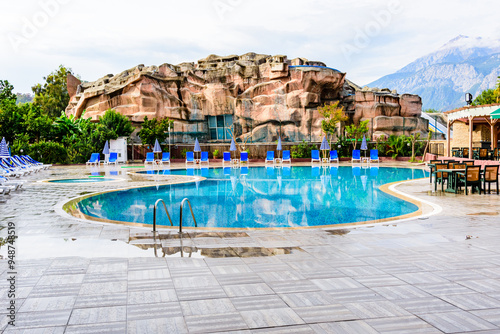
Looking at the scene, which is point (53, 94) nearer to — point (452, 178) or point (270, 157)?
point (270, 157)

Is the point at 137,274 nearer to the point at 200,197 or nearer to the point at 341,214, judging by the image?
the point at 341,214

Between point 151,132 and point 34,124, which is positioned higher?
point 34,124

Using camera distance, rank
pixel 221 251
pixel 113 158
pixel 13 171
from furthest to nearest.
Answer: pixel 113 158
pixel 13 171
pixel 221 251

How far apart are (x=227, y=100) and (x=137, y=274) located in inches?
1183

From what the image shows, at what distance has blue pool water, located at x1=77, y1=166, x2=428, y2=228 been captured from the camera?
785 centimetres

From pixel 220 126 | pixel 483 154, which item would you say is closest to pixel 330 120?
pixel 483 154

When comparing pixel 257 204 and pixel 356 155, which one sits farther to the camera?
pixel 356 155

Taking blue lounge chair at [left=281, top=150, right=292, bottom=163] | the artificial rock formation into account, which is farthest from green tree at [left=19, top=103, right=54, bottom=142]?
blue lounge chair at [left=281, top=150, right=292, bottom=163]

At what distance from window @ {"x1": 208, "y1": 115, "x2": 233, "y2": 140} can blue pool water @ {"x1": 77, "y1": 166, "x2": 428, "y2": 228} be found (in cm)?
2061

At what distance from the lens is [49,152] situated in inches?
931

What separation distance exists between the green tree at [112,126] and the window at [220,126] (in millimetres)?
8459

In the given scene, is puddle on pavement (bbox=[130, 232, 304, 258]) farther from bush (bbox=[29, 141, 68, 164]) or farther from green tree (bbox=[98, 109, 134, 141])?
green tree (bbox=[98, 109, 134, 141])

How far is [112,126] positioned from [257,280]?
82.1 feet

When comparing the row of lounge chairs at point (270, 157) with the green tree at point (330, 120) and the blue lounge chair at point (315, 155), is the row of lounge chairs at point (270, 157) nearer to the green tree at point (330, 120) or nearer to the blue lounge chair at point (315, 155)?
the blue lounge chair at point (315, 155)
